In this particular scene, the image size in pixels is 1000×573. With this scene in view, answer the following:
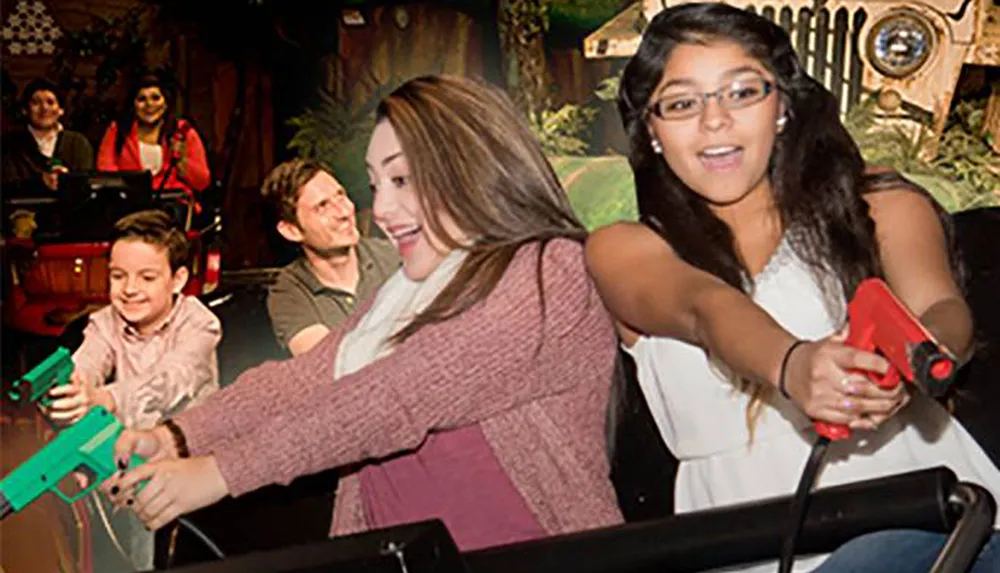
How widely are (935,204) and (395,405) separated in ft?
2.16

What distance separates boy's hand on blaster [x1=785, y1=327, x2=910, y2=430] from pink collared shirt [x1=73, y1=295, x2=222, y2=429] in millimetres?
Answer: 784

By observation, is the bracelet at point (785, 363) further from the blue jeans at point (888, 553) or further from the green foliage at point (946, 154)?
the green foliage at point (946, 154)

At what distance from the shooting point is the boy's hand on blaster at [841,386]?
4.52ft

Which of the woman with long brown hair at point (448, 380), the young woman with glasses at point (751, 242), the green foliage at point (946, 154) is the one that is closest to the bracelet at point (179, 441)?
the woman with long brown hair at point (448, 380)

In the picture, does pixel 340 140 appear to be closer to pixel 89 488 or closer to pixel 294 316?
pixel 294 316

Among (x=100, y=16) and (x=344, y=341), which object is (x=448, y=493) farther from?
(x=100, y=16)

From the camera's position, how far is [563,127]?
6.43 feet

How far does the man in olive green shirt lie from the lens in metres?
1.95

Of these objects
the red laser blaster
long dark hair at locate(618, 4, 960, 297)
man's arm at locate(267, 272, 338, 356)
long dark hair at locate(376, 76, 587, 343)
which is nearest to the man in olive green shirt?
man's arm at locate(267, 272, 338, 356)

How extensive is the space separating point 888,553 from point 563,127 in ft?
2.36

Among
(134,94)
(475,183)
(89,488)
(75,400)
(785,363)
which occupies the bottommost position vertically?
Answer: (89,488)

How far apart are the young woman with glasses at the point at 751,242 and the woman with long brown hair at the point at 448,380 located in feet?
0.28

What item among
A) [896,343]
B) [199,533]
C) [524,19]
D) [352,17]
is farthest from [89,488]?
[896,343]

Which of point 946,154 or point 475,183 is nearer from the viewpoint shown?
point 475,183
